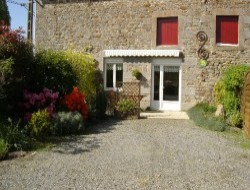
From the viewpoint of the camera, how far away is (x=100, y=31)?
2105 centimetres

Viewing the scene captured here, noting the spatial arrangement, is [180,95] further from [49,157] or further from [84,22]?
[49,157]

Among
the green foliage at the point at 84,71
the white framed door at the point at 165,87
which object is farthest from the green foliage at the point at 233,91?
the green foliage at the point at 84,71

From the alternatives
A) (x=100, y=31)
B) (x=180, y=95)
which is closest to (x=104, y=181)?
(x=180, y=95)

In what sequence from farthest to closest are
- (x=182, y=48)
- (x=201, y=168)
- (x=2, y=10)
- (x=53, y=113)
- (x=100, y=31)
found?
(x=2, y=10), (x=100, y=31), (x=182, y=48), (x=53, y=113), (x=201, y=168)

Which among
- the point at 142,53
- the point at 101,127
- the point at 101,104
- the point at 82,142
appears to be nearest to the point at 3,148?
the point at 82,142

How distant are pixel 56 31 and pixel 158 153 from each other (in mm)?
14251

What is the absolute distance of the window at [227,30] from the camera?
19.4 metres

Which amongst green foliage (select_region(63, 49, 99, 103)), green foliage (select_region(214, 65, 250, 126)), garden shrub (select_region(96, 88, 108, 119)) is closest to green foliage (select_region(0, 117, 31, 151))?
garden shrub (select_region(96, 88, 108, 119))

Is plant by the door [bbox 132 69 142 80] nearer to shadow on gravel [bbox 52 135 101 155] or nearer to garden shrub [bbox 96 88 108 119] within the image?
garden shrub [bbox 96 88 108 119]

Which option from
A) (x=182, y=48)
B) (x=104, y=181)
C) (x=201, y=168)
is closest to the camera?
(x=104, y=181)

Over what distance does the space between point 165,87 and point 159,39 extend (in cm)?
279

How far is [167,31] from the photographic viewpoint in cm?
2023

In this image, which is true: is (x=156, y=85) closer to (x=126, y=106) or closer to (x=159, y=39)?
(x=159, y=39)

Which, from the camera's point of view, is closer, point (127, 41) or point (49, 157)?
point (49, 157)
